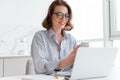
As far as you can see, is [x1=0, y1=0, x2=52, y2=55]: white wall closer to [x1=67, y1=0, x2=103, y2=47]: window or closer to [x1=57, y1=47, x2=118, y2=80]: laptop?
[x1=67, y1=0, x2=103, y2=47]: window

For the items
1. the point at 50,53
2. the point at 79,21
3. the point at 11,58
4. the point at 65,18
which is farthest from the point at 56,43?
the point at 79,21

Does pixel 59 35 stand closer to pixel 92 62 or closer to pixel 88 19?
pixel 92 62

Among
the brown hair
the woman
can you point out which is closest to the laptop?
the woman

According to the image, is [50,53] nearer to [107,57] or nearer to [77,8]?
[107,57]

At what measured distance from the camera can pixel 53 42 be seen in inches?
73.4

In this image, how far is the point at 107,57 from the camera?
4.51ft

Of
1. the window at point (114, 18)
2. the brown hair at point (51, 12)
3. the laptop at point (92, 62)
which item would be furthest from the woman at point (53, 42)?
the window at point (114, 18)

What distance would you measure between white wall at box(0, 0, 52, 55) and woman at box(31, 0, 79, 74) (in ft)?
4.25

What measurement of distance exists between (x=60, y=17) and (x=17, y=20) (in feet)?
5.14

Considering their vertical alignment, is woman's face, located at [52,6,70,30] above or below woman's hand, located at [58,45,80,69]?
above

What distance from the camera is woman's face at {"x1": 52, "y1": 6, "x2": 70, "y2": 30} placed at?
179 centimetres

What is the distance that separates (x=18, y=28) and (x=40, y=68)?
5.41 feet

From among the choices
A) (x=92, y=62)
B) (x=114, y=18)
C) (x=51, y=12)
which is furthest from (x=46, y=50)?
(x=114, y=18)

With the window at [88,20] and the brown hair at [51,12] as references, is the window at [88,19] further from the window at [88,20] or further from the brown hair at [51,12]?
the brown hair at [51,12]
